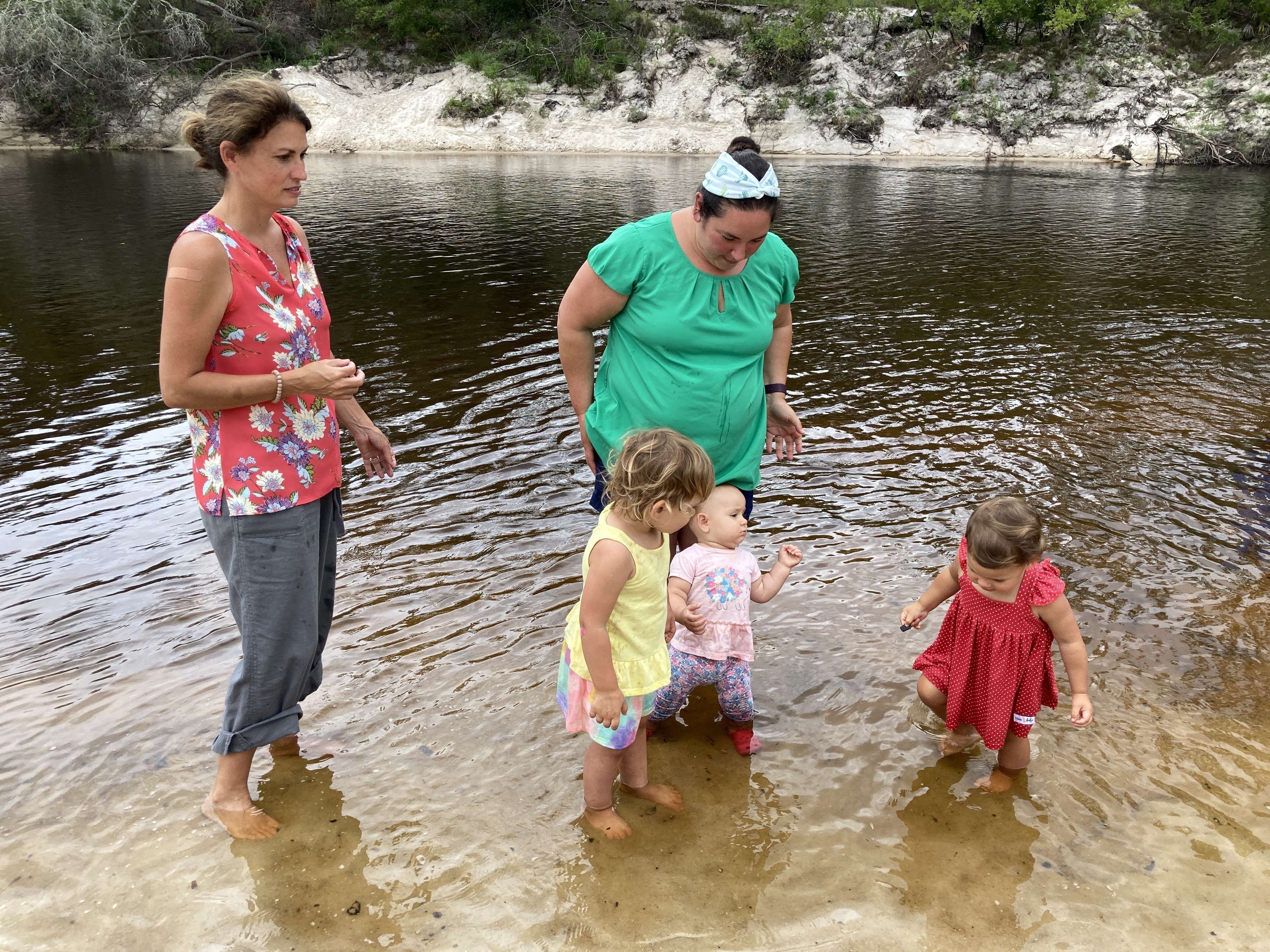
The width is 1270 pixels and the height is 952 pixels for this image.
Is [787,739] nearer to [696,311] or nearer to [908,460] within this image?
[696,311]

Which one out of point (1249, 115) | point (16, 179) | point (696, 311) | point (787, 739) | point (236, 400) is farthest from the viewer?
point (1249, 115)

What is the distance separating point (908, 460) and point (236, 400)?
5218 mm

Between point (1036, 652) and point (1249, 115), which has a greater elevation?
point (1249, 115)

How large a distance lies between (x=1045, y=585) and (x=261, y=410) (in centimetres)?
257

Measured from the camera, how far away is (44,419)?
7.79m

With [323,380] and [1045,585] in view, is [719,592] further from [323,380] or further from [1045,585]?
[323,380]

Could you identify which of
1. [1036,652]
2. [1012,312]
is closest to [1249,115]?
[1012,312]

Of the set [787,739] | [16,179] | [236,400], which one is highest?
[16,179]

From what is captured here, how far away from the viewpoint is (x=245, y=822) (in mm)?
2975

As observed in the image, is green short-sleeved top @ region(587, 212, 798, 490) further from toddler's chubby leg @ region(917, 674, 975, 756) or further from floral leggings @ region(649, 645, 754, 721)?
toddler's chubby leg @ region(917, 674, 975, 756)

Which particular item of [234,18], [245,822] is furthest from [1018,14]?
[245,822]

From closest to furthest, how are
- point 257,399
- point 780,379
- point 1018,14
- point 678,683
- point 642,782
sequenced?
point 257,399 → point 642,782 → point 678,683 → point 780,379 → point 1018,14

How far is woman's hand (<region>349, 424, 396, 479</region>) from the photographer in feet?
10.7

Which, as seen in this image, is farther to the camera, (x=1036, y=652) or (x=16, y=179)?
(x=16, y=179)
